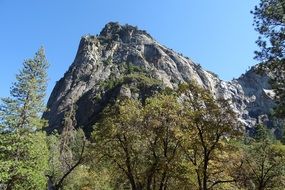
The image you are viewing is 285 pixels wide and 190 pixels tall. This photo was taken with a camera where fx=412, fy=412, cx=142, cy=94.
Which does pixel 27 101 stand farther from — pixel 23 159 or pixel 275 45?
pixel 275 45

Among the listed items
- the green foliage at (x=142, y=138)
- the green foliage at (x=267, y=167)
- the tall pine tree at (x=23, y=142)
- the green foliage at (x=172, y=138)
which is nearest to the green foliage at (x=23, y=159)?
the tall pine tree at (x=23, y=142)

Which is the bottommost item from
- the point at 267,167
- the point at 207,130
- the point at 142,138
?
the point at 142,138

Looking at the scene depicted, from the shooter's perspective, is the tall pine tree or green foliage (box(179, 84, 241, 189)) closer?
green foliage (box(179, 84, 241, 189))

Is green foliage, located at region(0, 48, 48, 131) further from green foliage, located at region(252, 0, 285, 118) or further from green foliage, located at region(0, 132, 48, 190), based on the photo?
green foliage, located at region(252, 0, 285, 118)

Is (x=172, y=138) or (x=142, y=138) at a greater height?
(x=172, y=138)

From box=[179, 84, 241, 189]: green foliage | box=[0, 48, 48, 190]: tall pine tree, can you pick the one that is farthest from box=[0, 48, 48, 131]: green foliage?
box=[179, 84, 241, 189]: green foliage

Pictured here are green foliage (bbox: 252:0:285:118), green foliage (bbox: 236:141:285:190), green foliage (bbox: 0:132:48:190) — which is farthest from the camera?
green foliage (bbox: 236:141:285:190)

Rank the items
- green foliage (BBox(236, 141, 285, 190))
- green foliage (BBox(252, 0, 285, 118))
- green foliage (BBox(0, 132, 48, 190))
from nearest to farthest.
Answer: green foliage (BBox(252, 0, 285, 118)), green foliage (BBox(0, 132, 48, 190)), green foliage (BBox(236, 141, 285, 190))

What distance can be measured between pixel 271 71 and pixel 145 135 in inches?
517

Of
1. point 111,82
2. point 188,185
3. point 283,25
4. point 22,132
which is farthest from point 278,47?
point 111,82

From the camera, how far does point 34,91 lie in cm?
4388

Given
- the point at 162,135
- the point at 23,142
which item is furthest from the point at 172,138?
the point at 23,142

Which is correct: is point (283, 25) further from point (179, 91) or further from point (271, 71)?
point (179, 91)

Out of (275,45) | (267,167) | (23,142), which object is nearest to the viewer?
(275,45)
